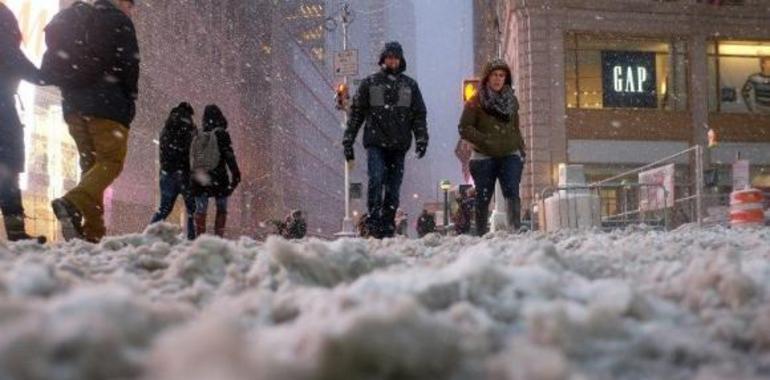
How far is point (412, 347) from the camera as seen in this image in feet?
3.84

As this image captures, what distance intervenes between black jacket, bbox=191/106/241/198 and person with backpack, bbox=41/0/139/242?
3.55 m

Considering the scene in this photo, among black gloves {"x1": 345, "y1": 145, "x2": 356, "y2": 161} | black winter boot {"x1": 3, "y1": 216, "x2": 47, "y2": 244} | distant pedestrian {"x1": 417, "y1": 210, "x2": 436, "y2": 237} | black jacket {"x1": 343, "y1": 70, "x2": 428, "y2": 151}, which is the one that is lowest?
distant pedestrian {"x1": 417, "y1": 210, "x2": 436, "y2": 237}

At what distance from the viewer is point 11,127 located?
5516 millimetres

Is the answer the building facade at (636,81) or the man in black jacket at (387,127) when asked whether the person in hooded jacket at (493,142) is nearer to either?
the man in black jacket at (387,127)

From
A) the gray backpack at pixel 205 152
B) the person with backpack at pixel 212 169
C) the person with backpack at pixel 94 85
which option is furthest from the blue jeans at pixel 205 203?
the person with backpack at pixel 94 85

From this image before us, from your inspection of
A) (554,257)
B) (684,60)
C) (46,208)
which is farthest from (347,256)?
(684,60)

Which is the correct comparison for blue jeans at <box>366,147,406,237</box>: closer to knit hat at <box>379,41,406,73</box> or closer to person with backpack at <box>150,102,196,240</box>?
knit hat at <box>379,41,406,73</box>

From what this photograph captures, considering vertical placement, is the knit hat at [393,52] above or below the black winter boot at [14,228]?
above

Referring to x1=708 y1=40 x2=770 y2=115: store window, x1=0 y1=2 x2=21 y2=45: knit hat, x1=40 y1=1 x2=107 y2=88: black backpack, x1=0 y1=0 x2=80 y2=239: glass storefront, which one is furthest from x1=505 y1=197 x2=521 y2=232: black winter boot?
x1=708 y1=40 x2=770 y2=115: store window

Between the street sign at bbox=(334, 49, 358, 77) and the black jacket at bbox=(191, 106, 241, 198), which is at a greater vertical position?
the street sign at bbox=(334, 49, 358, 77)

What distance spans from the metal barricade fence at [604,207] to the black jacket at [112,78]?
282 inches

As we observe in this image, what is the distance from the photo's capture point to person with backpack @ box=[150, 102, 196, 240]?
8344 millimetres

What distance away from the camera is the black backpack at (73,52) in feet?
17.2

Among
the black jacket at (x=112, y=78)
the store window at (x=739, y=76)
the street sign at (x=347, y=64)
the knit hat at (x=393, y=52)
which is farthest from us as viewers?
the street sign at (x=347, y=64)
